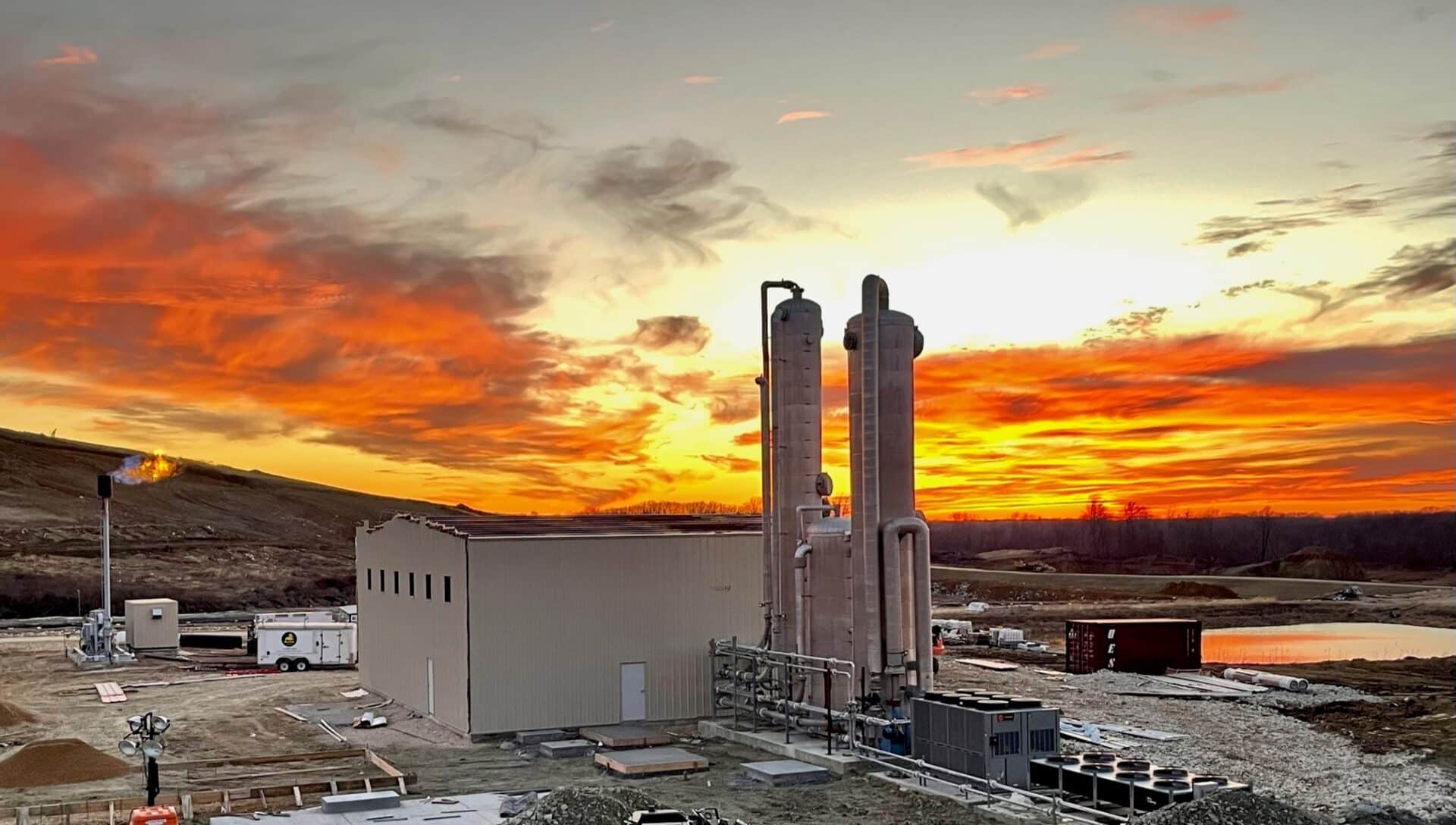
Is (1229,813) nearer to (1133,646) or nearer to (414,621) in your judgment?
(414,621)

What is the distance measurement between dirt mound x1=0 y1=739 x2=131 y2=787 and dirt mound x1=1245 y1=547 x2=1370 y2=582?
132689 mm

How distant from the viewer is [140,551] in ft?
466

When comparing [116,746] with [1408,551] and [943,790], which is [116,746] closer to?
[943,790]

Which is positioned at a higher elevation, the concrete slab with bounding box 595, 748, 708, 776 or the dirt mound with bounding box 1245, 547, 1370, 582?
the concrete slab with bounding box 595, 748, 708, 776

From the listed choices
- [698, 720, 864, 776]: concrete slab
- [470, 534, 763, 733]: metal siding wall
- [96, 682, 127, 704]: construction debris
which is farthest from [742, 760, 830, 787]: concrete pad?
[96, 682, 127, 704]: construction debris

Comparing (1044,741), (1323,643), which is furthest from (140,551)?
(1044,741)

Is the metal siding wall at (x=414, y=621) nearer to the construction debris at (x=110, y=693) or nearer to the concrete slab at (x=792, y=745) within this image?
the concrete slab at (x=792, y=745)

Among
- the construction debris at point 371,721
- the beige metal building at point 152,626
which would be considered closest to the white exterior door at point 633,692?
the construction debris at point 371,721

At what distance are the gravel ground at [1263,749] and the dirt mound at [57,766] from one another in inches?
1016

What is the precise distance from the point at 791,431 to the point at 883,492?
15.5ft

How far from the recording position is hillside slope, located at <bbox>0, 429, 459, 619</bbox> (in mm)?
116938

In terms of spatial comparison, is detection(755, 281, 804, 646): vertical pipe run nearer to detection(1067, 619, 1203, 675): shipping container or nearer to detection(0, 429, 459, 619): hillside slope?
detection(1067, 619, 1203, 675): shipping container

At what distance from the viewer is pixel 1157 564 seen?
169 meters

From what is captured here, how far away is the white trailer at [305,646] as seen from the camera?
58.2m
